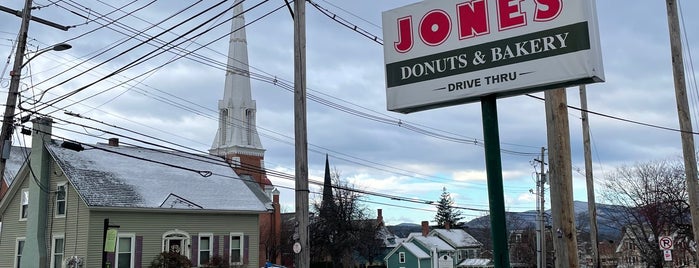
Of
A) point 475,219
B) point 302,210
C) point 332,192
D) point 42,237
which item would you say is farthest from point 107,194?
point 475,219

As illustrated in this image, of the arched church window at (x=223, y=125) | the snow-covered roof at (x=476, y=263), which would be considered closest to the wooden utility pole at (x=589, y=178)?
the snow-covered roof at (x=476, y=263)

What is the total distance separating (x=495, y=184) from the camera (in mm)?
7070

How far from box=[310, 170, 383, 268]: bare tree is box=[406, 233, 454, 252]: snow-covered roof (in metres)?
7.31

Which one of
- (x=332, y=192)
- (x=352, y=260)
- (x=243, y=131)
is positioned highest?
(x=243, y=131)

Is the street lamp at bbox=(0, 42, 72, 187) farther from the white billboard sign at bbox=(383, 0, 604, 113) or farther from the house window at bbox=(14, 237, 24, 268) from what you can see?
the house window at bbox=(14, 237, 24, 268)

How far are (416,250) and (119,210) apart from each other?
47.3 meters

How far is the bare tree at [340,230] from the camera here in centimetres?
6481

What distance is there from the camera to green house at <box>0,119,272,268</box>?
30188mm

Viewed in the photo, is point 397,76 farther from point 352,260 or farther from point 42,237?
point 352,260

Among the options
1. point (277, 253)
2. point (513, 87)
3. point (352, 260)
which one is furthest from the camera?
point (352, 260)

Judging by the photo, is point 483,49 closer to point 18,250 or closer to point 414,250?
point 18,250

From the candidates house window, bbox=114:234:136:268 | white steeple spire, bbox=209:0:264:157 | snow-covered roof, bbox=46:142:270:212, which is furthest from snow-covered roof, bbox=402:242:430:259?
house window, bbox=114:234:136:268

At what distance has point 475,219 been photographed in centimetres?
10106

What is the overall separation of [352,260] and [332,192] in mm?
7428
